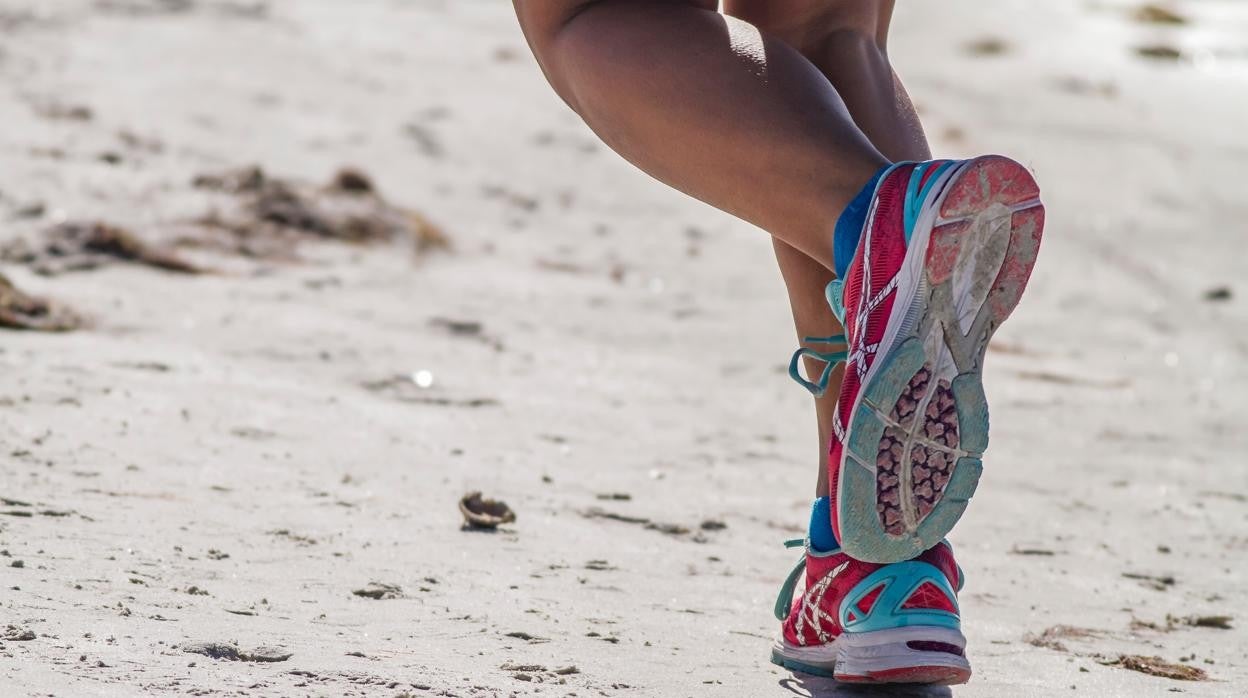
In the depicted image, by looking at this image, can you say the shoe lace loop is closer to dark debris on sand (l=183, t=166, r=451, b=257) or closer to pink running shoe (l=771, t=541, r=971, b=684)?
pink running shoe (l=771, t=541, r=971, b=684)

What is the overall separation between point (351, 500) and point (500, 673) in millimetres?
710

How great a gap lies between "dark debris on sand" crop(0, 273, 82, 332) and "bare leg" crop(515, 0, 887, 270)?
1.65 m

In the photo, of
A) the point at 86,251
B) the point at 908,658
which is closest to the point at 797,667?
the point at 908,658

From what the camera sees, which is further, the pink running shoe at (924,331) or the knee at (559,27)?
the knee at (559,27)

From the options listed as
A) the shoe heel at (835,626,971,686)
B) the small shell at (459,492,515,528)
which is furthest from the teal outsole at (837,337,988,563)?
the small shell at (459,492,515,528)

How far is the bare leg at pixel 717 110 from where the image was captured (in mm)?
1440

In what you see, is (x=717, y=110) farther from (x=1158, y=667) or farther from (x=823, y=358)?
(x=1158, y=667)

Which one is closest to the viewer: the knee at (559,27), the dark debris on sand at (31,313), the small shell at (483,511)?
the knee at (559,27)

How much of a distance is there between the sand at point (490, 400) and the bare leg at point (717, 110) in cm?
53

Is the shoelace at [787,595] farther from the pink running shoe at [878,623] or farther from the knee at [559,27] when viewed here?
the knee at [559,27]

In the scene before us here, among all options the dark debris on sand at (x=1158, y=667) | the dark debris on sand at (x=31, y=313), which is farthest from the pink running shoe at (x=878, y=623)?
the dark debris on sand at (x=31, y=313)

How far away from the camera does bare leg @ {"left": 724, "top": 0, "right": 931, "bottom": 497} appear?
5.67 feet

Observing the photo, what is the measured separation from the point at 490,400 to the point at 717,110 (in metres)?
1.52

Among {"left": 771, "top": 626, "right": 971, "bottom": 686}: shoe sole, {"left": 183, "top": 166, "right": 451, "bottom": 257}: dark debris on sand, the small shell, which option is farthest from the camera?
{"left": 183, "top": 166, "right": 451, "bottom": 257}: dark debris on sand
